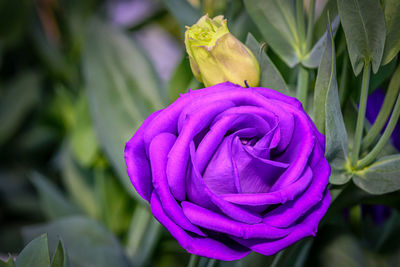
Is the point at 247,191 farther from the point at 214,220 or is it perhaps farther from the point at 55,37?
the point at 55,37

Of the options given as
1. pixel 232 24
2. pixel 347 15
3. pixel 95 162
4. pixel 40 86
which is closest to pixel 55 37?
pixel 40 86

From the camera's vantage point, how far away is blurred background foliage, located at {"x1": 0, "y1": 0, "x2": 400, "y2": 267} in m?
0.30

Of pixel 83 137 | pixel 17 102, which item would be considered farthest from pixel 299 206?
pixel 17 102

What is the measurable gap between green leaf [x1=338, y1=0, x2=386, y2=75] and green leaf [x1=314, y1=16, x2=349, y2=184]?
0.01 m

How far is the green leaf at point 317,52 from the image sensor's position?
0.28m

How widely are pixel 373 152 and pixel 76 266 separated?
281 millimetres

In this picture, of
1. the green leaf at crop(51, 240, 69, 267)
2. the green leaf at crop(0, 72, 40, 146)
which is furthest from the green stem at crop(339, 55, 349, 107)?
the green leaf at crop(0, 72, 40, 146)

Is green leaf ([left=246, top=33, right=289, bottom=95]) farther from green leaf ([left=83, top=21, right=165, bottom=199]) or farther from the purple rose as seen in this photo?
green leaf ([left=83, top=21, right=165, bottom=199])

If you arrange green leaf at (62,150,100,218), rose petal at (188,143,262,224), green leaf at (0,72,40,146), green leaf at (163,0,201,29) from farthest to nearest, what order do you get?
green leaf at (0,72,40,146), green leaf at (62,150,100,218), green leaf at (163,0,201,29), rose petal at (188,143,262,224)

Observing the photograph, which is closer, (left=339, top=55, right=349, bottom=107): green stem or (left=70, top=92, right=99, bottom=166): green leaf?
(left=339, top=55, right=349, bottom=107): green stem

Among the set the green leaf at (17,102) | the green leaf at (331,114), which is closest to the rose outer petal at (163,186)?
the green leaf at (331,114)

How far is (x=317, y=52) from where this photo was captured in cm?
28

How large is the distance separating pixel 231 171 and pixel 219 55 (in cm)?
8

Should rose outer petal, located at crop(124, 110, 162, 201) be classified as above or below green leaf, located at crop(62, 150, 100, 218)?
above
